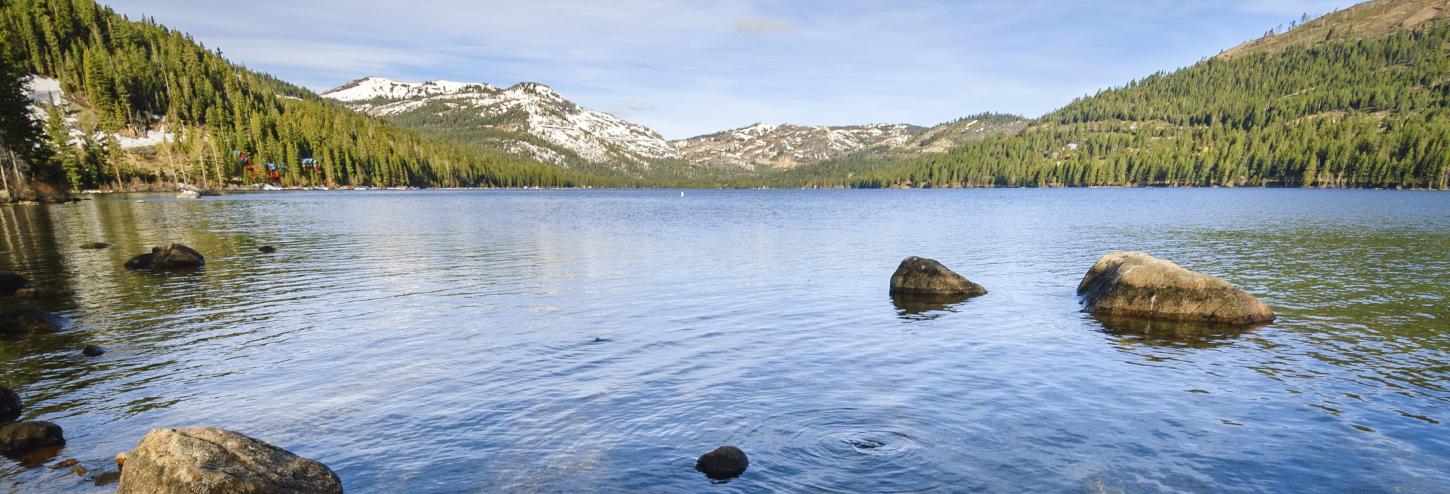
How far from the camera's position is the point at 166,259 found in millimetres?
36688

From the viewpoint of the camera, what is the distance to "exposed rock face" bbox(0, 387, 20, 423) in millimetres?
13930

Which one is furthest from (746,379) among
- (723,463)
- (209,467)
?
(209,467)

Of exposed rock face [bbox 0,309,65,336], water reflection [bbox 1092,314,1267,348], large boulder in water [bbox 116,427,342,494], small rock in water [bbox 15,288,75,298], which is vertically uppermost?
large boulder in water [bbox 116,427,342,494]

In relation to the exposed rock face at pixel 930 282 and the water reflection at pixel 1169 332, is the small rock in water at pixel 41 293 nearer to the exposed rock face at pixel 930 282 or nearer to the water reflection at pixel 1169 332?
the exposed rock face at pixel 930 282

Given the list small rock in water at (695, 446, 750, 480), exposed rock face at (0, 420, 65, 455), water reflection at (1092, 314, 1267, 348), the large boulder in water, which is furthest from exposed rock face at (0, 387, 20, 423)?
water reflection at (1092, 314, 1267, 348)

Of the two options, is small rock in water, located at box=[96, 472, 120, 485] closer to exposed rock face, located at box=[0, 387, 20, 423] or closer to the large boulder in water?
the large boulder in water

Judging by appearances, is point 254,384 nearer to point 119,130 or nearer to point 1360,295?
point 1360,295

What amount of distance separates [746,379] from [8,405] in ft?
52.2

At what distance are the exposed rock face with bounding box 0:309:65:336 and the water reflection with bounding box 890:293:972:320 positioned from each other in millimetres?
29283

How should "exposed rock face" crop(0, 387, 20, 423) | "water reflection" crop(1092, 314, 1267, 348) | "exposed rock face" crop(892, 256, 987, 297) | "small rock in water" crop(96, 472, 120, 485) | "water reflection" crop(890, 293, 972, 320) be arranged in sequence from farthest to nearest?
"exposed rock face" crop(892, 256, 987, 297) → "water reflection" crop(890, 293, 972, 320) → "water reflection" crop(1092, 314, 1267, 348) → "exposed rock face" crop(0, 387, 20, 423) → "small rock in water" crop(96, 472, 120, 485)

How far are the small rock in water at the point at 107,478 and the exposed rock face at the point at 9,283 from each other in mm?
27651

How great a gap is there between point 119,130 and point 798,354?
777 feet

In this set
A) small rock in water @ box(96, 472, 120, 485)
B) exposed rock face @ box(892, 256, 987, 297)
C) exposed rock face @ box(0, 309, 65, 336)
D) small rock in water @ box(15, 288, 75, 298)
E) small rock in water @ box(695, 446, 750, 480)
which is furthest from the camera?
exposed rock face @ box(892, 256, 987, 297)

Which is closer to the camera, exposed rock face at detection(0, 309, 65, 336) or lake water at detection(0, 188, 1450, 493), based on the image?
lake water at detection(0, 188, 1450, 493)
